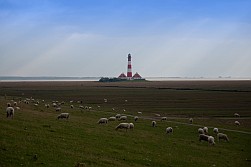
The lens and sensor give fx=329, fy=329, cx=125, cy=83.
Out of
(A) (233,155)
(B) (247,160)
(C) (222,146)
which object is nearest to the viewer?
(B) (247,160)

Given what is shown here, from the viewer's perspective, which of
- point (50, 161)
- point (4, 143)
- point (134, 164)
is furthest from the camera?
point (134, 164)

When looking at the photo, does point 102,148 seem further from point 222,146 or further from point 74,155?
point 222,146

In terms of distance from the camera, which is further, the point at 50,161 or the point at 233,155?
the point at 233,155

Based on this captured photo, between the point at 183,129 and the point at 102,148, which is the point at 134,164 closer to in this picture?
the point at 102,148

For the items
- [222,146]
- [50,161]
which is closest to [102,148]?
[50,161]

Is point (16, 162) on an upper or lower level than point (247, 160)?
upper

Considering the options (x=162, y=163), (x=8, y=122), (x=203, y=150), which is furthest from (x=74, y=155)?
(x=203, y=150)

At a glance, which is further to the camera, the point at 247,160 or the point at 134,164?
the point at 247,160

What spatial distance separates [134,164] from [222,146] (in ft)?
45.0

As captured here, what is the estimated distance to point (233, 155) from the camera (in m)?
26.6

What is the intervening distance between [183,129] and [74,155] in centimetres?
2279

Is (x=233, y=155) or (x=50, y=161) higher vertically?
(x=50, y=161)

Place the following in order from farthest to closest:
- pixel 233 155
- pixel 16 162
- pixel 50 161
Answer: pixel 233 155 → pixel 50 161 → pixel 16 162

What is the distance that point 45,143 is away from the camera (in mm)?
20641
